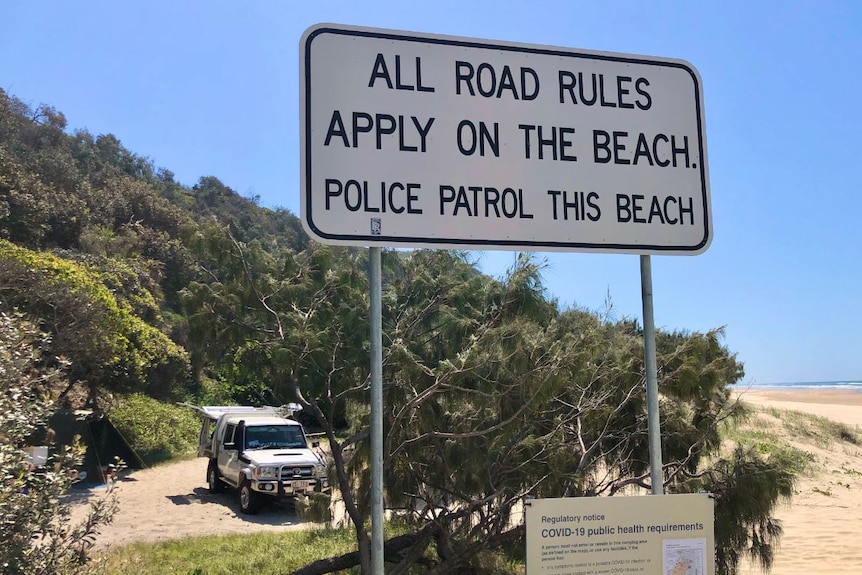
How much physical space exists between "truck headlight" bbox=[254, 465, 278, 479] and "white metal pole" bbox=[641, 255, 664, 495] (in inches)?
430

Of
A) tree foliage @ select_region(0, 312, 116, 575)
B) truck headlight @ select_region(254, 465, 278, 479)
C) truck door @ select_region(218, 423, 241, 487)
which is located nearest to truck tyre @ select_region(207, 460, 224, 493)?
truck door @ select_region(218, 423, 241, 487)

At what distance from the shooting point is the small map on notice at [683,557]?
237 centimetres

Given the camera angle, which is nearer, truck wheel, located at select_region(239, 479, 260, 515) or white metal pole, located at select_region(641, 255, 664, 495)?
white metal pole, located at select_region(641, 255, 664, 495)

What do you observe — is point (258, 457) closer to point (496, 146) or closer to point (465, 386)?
point (465, 386)

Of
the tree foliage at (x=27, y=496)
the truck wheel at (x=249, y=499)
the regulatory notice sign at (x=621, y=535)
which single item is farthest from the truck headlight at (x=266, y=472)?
the regulatory notice sign at (x=621, y=535)

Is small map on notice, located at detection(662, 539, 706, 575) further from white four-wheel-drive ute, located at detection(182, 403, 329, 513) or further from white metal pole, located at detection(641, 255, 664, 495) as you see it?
white four-wheel-drive ute, located at detection(182, 403, 329, 513)

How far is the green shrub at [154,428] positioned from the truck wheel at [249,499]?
26.9 feet

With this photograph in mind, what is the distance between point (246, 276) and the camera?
574 centimetres

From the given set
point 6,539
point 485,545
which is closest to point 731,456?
point 485,545

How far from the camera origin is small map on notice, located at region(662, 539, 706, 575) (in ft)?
7.78

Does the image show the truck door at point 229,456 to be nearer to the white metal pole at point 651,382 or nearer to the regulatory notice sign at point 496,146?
the white metal pole at point 651,382

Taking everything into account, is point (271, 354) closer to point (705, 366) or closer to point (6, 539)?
point (6, 539)

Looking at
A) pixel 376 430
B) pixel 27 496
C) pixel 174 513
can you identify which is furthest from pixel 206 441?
pixel 376 430

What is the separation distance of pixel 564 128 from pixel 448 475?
3.70 m
